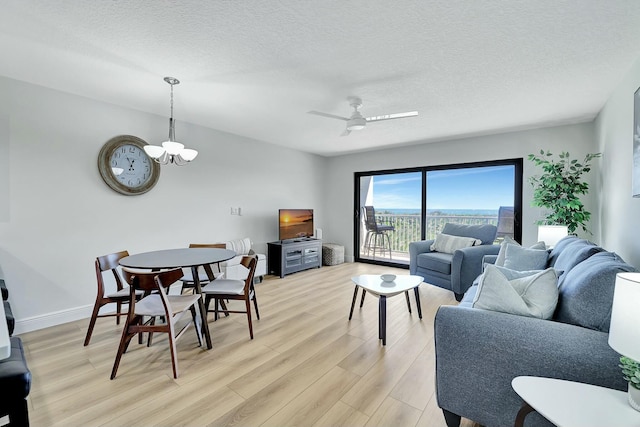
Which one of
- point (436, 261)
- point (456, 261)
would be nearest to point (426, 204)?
point (436, 261)

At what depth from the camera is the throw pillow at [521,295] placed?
1.42m

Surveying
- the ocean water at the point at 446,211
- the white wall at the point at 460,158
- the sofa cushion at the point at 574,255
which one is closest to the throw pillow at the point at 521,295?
the sofa cushion at the point at 574,255

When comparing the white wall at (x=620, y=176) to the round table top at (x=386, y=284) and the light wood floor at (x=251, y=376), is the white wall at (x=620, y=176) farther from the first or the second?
the light wood floor at (x=251, y=376)

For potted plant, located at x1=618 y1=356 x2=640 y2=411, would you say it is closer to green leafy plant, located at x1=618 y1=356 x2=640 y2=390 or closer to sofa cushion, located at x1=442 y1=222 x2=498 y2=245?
green leafy plant, located at x1=618 y1=356 x2=640 y2=390

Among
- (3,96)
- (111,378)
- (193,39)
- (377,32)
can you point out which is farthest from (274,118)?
(111,378)

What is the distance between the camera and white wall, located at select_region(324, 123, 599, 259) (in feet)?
12.6

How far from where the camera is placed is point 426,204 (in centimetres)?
519

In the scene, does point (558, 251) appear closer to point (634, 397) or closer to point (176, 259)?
point (634, 397)

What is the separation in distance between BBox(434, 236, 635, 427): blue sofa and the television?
3695mm

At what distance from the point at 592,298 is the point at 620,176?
7.04 feet

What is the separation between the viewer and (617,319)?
3.10 feet

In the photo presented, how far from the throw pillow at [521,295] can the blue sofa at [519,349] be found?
55mm

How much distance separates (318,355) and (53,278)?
2823mm

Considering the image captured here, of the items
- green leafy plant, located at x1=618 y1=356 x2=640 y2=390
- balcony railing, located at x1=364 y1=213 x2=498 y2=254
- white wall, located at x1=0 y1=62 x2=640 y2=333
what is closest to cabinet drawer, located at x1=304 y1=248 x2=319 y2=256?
white wall, located at x1=0 y1=62 x2=640 y2=333
